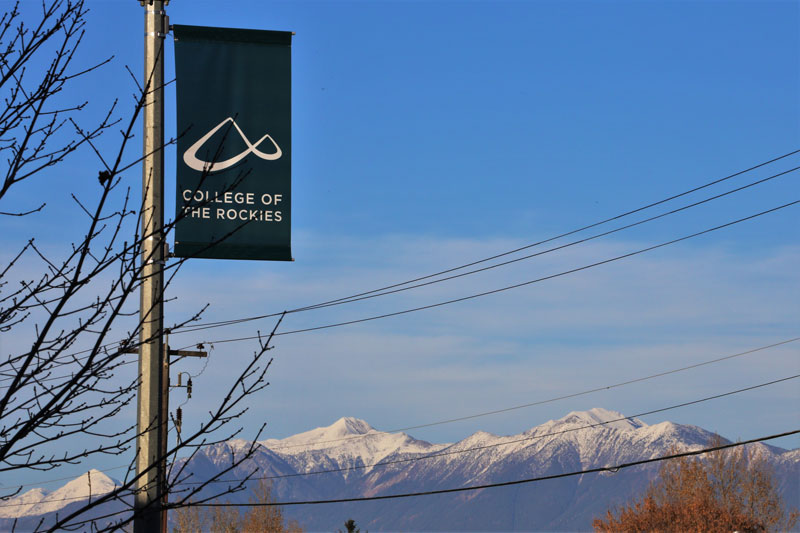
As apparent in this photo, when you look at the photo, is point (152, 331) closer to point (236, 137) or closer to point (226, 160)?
point (226, 160)

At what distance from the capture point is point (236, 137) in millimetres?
8906

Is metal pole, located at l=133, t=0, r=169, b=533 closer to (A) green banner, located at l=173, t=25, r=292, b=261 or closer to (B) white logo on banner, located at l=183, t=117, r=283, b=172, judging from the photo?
(B) white logo on banner, located at l=183, t=117, r=283, b=172

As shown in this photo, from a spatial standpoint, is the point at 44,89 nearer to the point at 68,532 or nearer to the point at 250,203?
the point at 68,532

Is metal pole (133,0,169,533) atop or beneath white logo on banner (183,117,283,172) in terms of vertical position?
beneath

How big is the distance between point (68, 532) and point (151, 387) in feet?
4.97

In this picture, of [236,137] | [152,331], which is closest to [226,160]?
[236,137]

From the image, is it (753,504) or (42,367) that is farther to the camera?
(753,504)

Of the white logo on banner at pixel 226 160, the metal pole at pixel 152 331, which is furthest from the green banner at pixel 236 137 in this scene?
the metal pole at pixel 152 331

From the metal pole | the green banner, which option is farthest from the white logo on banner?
the metal pole

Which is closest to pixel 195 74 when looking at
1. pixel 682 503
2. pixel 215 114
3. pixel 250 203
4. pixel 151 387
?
pixel 215 114

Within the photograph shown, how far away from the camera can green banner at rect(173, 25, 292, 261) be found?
865cm

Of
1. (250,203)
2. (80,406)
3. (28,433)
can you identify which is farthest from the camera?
(250,203)

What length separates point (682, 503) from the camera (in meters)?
66.9

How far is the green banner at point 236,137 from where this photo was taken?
865cm
